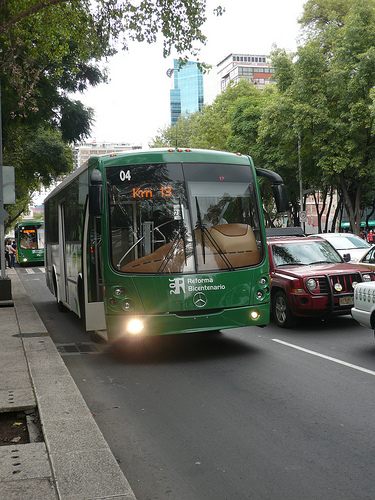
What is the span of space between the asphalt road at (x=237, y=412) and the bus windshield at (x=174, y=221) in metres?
1.41

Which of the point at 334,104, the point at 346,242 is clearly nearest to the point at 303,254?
the point at 346,242

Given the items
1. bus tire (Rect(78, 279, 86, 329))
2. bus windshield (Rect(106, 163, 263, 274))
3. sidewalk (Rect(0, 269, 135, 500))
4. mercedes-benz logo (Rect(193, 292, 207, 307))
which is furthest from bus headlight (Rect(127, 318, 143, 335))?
bus tire (Rect(78, 279, 86, 329))

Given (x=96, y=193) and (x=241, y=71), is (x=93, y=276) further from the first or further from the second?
(x=241, y=71)

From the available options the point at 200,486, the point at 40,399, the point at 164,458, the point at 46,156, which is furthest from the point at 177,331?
the point at 46,156

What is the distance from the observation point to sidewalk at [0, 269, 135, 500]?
370 centimetres

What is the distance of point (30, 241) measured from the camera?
41.1 meters

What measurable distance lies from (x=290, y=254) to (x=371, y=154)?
21.7 metres

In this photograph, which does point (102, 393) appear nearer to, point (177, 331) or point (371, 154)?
point (177, 331)

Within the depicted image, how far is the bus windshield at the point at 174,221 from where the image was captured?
791 centimetres

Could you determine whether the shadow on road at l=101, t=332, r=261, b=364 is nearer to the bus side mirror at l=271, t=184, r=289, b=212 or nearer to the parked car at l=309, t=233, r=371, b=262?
the bus side mirror at l=271, t=184, r=289, b=212

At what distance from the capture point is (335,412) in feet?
18.1

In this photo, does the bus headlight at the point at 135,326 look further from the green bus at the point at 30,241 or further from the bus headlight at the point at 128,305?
the green bus at the point at 30,241

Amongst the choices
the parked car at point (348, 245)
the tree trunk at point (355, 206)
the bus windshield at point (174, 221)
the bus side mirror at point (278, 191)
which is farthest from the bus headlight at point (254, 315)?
the tree trunk at point (355, 206)

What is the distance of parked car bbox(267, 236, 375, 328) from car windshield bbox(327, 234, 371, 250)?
6.65m
